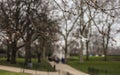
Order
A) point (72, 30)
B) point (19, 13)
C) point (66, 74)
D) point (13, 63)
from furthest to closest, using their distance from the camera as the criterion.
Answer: point (72, 30)
point (13, 63)
point (19, 13)
point (66, 74)

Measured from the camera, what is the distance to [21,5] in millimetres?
39438

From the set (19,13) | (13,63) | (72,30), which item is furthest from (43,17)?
(72,30)

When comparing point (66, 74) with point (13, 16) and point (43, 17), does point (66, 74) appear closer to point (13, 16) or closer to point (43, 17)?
point (43, 17)

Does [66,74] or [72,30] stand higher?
[72,30]

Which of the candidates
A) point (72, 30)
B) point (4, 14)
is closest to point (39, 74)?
point (4, 14)

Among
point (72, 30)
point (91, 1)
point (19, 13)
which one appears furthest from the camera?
point (72, 30)

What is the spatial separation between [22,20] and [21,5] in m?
3.80

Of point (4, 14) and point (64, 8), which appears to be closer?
point (64, 8)

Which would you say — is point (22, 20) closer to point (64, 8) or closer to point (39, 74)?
point (39, 74)

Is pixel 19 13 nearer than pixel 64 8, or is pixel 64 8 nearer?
pixel 64 8

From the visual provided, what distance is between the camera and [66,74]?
1391 inches

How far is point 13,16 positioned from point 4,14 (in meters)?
1.67

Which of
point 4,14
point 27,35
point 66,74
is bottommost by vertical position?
point 66,74

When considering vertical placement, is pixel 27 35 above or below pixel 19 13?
below
